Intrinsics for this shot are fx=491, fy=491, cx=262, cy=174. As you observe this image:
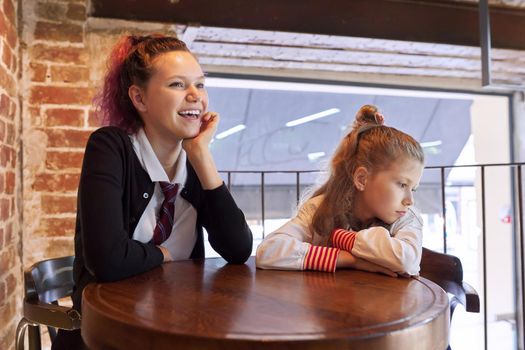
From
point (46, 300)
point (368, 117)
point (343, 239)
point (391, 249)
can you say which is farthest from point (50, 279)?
point (368, 117)

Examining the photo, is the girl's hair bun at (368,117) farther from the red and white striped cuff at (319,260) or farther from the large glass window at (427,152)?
the large glass window at (427,152)

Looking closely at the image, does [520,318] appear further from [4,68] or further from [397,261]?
[4,68]

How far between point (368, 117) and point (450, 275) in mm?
529

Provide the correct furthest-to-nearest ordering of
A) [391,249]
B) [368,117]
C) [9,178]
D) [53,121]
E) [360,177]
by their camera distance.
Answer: [53,121] → [9,178] → [368,117] → [360,177] → [391,249]

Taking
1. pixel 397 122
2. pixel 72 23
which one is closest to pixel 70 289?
pixel 72 23

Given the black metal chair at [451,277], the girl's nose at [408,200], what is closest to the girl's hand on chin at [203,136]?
the girl's nose at [408,200]

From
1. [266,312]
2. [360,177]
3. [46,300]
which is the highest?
[360,177]

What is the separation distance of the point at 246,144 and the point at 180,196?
6.13 m

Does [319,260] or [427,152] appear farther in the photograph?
[427,152]

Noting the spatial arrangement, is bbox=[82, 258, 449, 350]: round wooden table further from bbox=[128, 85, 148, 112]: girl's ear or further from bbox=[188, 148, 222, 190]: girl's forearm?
bbox=[128, 85, 148, 112]: girl's ear

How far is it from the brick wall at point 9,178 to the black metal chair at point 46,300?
62cm

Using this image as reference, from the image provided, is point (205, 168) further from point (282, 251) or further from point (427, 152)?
point (427, 152)

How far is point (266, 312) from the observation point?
2.66 feet

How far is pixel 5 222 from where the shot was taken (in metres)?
1.95
